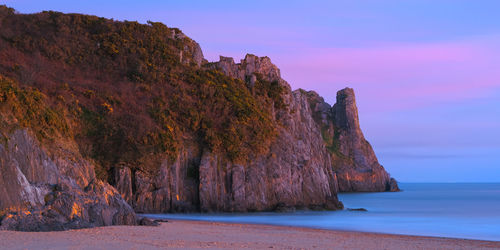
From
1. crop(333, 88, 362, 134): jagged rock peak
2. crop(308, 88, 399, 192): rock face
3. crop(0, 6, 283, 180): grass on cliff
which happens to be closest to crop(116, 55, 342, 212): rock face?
crop(0, 6, 283, 180): grass on cliff

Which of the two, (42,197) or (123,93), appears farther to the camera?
(123,93)

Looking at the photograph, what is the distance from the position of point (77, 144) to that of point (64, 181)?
9.58m

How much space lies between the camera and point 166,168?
3388 centimetres

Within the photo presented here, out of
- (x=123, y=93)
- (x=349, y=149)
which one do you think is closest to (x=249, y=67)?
(x=123, y=93)

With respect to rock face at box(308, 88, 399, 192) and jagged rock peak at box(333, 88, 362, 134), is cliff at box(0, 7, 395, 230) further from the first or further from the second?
jagged rock peak at box(333, 88, 362, 134)

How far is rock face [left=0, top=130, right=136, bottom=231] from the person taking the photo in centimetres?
1708

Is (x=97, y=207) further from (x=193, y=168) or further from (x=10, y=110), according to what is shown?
(x=193, y=168)

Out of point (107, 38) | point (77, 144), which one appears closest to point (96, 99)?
point (77, 144)

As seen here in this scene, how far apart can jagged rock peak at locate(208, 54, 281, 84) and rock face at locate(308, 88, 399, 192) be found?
58.8 meters

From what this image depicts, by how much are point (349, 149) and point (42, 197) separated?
94.8 meters

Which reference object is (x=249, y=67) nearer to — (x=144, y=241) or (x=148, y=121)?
(x=148, y=121)

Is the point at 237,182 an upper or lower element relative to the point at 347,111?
lower

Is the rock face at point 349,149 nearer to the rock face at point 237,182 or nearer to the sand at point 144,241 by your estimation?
the rock face at point 237,182

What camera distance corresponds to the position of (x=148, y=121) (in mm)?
35062
